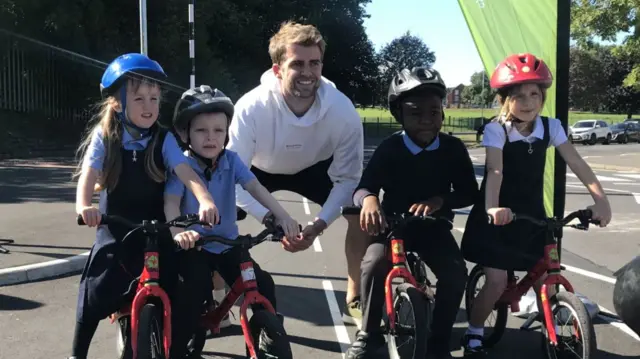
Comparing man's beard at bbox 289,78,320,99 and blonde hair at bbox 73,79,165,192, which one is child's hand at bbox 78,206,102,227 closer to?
blonde hair at bbox 73,79,165,192

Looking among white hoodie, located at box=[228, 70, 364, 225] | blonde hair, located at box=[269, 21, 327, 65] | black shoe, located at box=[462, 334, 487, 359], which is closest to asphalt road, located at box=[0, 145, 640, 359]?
black shoe, located at box=[462, 334, 487, 359]

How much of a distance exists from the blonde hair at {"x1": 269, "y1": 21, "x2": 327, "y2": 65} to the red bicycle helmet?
126 cm

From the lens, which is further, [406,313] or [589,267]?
[589,267]

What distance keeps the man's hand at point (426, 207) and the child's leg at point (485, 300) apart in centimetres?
60

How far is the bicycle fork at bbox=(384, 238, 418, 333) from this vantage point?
12.4ft

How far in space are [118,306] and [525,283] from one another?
254cm

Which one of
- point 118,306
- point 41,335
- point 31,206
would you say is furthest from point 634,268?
point 31,206

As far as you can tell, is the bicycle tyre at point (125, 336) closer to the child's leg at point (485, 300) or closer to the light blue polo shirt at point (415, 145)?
the light blue polo shirt at point (415, 145)

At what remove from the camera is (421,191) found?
13.6ft

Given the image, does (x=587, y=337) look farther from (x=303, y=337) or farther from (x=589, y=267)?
(x=589, y=267)

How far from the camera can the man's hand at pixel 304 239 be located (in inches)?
146

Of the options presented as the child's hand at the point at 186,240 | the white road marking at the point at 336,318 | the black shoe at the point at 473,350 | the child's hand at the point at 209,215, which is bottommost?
the white road marking at the point at 336,318

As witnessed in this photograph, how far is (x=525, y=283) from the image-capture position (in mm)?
4145

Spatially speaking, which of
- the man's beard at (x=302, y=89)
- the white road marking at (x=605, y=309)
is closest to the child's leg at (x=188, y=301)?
the man's beard at (x=302, y=89)
